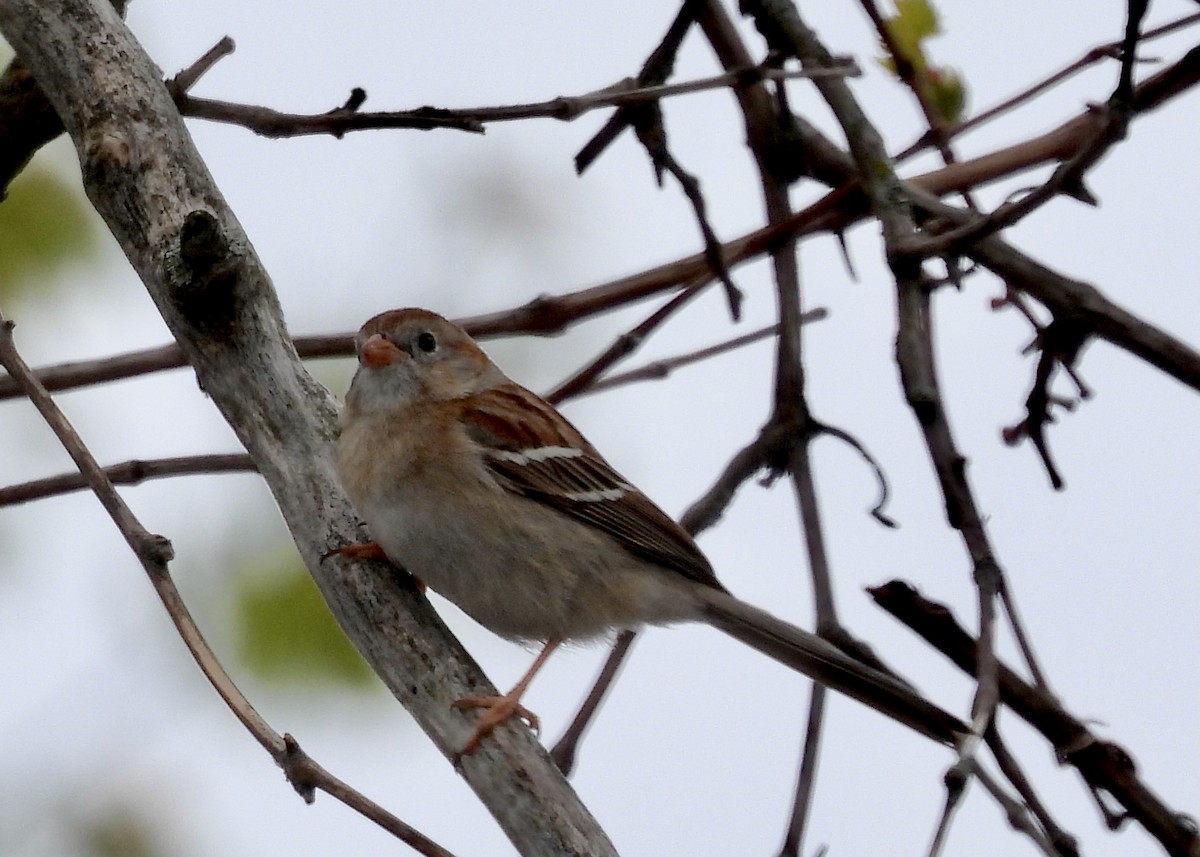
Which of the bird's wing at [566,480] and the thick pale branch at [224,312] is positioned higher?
the bird's wing at [566,480]

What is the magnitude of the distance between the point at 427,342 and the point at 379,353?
0.21 meters

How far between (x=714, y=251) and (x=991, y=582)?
1159mm

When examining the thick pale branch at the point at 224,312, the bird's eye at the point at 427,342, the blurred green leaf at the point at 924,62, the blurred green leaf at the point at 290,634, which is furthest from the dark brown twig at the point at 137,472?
the blurred green leaf at the point at 924,62

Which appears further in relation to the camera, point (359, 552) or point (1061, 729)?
point (359, 552)

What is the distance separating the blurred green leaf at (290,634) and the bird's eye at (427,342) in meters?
0.63

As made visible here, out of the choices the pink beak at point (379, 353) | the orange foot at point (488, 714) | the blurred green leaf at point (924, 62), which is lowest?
the orange foot at point (488, 714)

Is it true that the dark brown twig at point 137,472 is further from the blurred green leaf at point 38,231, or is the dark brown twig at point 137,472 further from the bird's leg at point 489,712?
the blurred green leaf at point 38,231

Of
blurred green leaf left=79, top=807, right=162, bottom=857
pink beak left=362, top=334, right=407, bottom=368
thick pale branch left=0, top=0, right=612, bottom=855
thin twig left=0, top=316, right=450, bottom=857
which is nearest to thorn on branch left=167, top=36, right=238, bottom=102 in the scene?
thick pale branch left=0, top=0, right=612, bottom=855

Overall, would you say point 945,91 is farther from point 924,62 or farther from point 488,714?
point 488,714

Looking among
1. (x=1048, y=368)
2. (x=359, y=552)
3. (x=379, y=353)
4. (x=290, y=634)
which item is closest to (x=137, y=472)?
(x=359, y=552)

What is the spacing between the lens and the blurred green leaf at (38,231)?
3459mm

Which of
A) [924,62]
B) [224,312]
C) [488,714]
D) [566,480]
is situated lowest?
[488,714]

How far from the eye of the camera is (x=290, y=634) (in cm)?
331

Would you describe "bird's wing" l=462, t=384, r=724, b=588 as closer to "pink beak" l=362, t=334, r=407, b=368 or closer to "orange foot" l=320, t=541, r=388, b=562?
"pink beak" l=362, t=334, r=407, b=368
